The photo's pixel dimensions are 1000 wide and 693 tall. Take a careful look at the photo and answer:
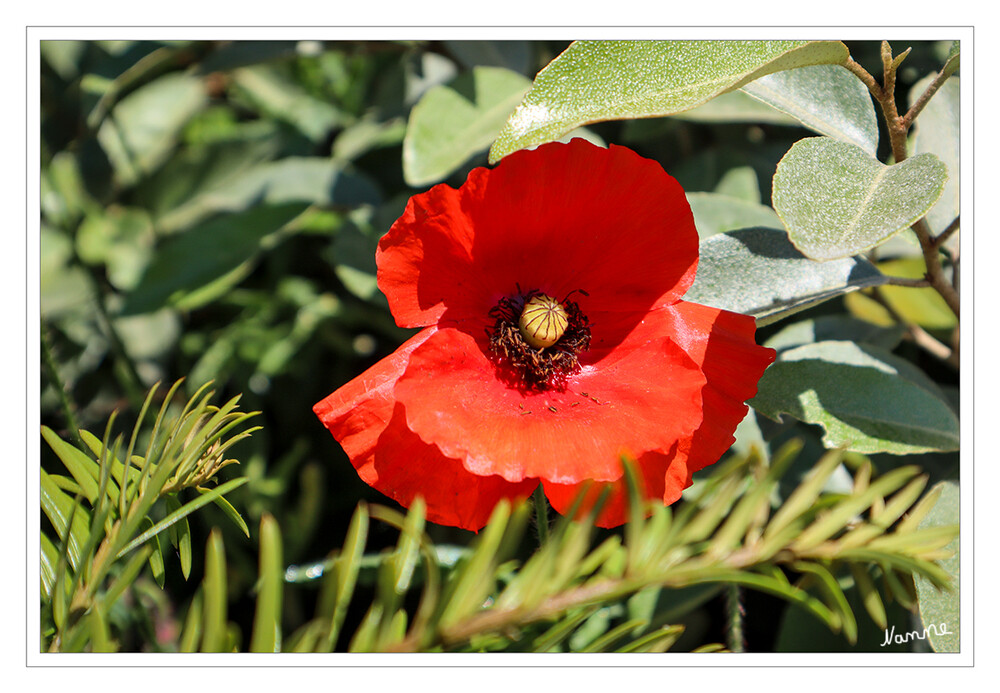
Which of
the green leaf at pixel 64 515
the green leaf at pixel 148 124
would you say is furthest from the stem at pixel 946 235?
the green leaf at pixel 148 124

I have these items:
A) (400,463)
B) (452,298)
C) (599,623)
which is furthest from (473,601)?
(599,623)

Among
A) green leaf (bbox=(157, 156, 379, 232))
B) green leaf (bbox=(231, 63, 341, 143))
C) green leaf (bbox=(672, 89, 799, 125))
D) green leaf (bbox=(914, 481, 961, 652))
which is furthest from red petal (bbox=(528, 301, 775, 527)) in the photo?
green leaf (bbox=(231, 63, 341, 143))

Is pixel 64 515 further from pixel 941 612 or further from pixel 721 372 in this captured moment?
pixel 941 612

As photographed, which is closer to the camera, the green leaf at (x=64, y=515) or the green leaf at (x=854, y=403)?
the green leaf at (x=64, y=515)

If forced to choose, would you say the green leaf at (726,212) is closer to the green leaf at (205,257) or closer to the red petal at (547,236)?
the red petal at (547,236)

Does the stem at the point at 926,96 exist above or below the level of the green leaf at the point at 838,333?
above

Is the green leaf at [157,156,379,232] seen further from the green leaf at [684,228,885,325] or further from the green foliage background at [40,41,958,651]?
the green leaf at [684,228,885,325]
